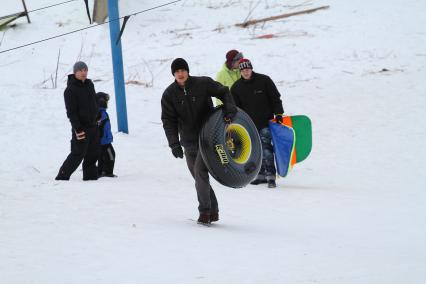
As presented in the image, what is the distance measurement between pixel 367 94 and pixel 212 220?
791 centimetres

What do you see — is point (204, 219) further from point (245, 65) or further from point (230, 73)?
point (230, 73)

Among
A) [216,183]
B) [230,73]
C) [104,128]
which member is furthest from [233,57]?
[104,128]

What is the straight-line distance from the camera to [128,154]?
10.3 meters

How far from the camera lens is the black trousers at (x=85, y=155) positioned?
819 centimetres

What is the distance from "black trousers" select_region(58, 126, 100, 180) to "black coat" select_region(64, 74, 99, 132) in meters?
0.13

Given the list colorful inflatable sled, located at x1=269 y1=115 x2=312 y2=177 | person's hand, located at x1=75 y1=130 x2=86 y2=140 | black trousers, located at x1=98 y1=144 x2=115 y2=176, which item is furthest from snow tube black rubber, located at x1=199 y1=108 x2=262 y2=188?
black trousers, located at x1=98 y1=144 x2=115 y2=176

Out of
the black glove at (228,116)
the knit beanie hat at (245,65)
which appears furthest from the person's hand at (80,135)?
the black glove at (228,116)

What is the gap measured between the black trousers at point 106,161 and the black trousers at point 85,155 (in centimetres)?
31

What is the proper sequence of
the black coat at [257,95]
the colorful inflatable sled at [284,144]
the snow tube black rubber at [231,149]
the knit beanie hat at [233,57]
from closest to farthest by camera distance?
1. the snow tube black rubber at [231,149]
2. the black coat at [257,95]
3. the colorful inflatable sled at [284,144]
4. the knit beanie hat at [233,57]

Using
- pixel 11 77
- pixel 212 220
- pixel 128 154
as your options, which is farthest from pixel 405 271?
pixel 11 77

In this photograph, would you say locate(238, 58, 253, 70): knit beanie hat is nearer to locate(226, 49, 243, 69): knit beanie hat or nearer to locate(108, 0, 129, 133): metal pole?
locate(226, 49, 243, 69): knit beanie hat

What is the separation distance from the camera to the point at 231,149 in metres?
6.14

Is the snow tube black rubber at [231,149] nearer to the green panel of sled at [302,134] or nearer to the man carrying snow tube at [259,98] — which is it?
the man carrying snow tube at [259,98]

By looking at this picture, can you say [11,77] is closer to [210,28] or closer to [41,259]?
[210,28]
